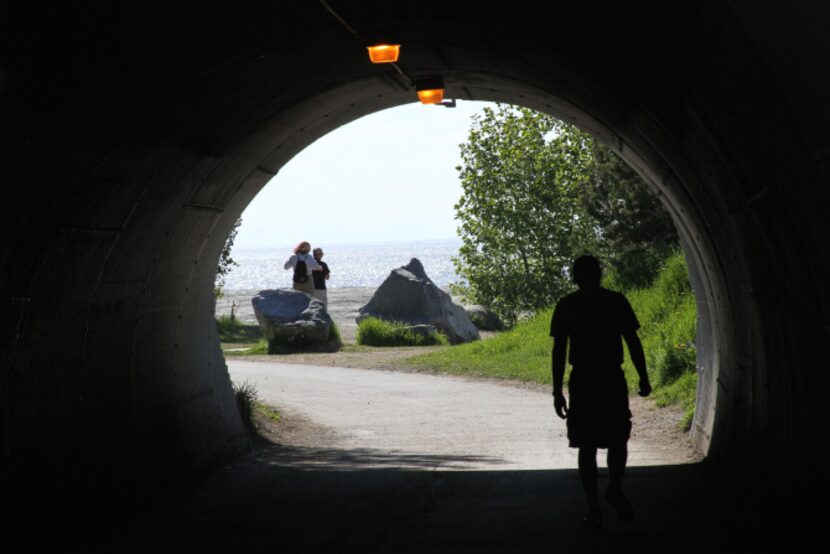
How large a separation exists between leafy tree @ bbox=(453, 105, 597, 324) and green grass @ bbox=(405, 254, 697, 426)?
611 centimetres

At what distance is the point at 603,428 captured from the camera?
7.89m

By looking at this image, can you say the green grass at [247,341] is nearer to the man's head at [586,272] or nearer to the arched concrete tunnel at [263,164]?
the arched concrete tunnel at [263,164]

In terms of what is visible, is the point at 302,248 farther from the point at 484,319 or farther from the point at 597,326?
the point at 597,326

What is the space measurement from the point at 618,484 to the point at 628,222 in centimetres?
1585

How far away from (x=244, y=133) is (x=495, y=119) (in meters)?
24.0

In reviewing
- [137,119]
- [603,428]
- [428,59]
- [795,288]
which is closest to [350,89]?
[428,59]

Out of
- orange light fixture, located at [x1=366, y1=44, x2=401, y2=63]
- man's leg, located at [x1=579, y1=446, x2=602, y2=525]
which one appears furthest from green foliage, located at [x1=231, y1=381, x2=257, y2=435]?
man's leg, located at [x1=579, y1=446, x2=602, y2=525]

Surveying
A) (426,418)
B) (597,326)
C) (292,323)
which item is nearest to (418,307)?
(292,323)

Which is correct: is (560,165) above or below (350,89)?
above

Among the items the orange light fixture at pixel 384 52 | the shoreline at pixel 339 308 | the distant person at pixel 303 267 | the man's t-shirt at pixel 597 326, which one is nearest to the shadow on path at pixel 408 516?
the man's t-shirt at pixel 597 326

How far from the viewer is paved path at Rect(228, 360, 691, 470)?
1238 centimetres

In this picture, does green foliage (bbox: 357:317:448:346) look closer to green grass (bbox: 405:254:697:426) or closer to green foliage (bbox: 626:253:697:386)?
green grass (bbox: 405:254:697:426)

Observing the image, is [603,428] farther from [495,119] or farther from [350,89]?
[495,119]

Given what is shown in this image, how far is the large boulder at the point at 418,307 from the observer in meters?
30.5
